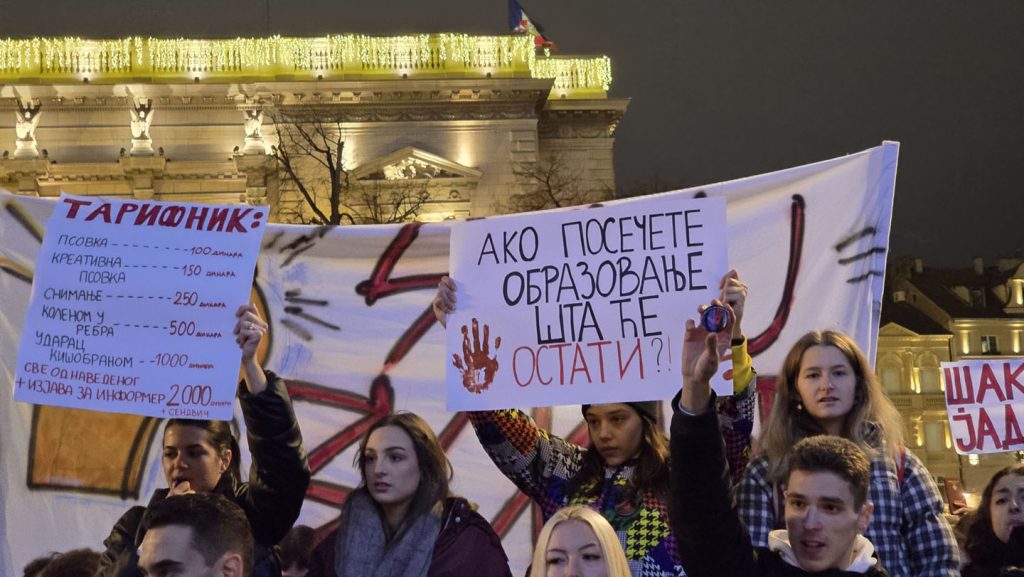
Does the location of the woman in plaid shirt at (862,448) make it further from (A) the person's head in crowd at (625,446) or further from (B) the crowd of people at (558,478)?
(A) the person's head in crowd at (625,446)

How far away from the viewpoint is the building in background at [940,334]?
4900cm

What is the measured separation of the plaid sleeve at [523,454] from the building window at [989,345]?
50360mm

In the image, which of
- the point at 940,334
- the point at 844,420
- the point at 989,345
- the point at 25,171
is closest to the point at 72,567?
the point at 844,420

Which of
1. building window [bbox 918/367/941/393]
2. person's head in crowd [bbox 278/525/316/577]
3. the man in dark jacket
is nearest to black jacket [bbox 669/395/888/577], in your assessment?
the man in dark jacket

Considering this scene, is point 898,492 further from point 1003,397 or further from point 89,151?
point 89,151

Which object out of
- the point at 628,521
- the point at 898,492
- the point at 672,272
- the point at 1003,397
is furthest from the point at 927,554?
the point at 1003,397

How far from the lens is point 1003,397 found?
5.99 metres

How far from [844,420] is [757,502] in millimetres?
363

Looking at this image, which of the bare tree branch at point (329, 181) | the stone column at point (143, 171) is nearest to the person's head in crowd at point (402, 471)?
the bare tree branch at point (329, 181)

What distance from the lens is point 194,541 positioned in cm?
330

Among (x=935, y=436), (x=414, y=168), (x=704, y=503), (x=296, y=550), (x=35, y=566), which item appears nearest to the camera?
(x=704, y=503)

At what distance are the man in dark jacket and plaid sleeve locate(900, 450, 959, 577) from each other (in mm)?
611

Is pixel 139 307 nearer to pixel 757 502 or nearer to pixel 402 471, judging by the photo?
pixel 402 471

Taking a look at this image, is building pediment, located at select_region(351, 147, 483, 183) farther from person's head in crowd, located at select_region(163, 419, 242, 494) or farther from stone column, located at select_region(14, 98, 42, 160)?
person's head in crowd, located at select_region(163, 419, 242, 494)
